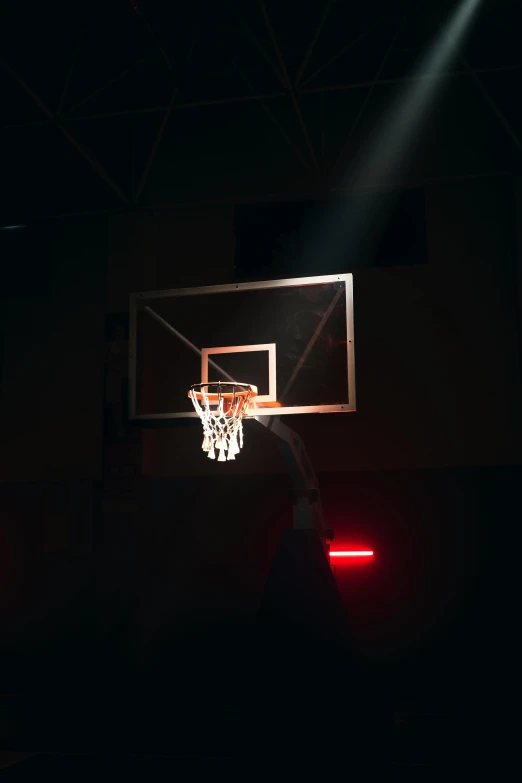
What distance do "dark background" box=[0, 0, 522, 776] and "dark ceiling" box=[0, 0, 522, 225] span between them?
0.07 feet

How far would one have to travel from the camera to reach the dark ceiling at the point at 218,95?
4.89 m

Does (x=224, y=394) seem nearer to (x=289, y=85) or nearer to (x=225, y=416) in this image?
(x=225, y=416)

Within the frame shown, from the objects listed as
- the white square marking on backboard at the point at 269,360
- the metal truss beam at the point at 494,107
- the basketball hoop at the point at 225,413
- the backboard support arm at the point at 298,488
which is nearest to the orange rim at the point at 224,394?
the basketball hoop at the point at 225,413

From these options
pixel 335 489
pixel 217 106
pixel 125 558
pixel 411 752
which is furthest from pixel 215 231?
pixel 411 752

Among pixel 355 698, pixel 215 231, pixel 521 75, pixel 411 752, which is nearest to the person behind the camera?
pixel 355 698

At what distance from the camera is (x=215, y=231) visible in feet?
19.0

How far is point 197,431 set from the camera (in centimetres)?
554

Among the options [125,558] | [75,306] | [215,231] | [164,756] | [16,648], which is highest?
[215,231]

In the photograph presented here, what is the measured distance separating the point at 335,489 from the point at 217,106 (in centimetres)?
327

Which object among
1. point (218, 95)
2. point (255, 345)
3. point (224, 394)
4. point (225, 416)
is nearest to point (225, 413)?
point (225, 416)

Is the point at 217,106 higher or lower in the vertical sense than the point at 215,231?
higher

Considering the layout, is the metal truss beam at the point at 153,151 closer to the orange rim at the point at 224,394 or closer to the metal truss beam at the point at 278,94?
the metal truss beam at the point at 278,94

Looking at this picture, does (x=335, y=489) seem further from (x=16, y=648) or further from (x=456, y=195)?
(x=16, y=648)

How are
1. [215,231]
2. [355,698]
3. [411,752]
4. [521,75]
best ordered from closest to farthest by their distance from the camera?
[355,698]
[411,752]
[521,75]
[215,231]
